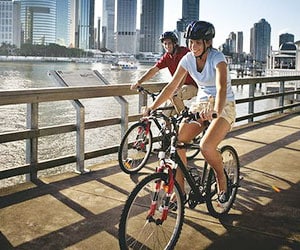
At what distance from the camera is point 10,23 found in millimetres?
134000

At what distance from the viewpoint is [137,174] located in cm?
557

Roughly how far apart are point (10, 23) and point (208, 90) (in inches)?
5521

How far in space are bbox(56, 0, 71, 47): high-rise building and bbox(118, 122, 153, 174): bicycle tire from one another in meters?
145

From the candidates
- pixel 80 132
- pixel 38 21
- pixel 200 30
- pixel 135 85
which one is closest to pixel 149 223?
pixel 200 30

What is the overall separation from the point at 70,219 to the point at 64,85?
206 cm

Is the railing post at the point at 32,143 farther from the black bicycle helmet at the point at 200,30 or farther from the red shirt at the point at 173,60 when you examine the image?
the black bicycle helmet at the point at 200,30

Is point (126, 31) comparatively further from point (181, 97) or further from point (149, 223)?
point (149, 223)

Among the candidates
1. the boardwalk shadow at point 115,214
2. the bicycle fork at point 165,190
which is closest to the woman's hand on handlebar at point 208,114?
the bicycle fork at point 165,190

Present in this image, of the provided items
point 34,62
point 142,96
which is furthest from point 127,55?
point 142,96

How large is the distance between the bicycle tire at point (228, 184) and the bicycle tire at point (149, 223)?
2.28ft

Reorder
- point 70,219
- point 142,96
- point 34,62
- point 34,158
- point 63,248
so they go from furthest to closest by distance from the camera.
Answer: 1. point 34,62
2. point 142,96
3. point 34,158
4. point 70,219
5. point 63,248

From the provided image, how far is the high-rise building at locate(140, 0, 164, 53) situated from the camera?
499ft

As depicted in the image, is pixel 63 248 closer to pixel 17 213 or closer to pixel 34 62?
pixel 17 213

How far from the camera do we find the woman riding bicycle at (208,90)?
138 inches
